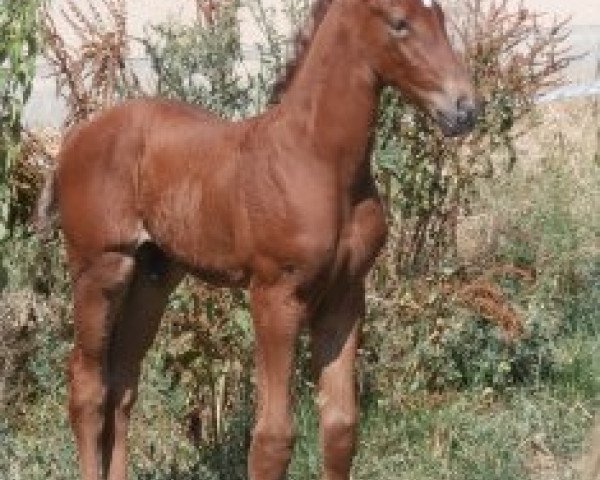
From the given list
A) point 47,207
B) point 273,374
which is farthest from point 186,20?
point 273,374

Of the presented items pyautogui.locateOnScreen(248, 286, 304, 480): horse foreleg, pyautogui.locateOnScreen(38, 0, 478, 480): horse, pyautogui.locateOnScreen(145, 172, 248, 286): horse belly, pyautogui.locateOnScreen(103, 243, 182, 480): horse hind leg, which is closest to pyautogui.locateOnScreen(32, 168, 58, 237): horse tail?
Result: pyautogui.locateOnScreen(38, 0, 478, 480): horse

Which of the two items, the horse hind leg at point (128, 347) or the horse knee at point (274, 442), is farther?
the horse hind leg at point (128, 347)

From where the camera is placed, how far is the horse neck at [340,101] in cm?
512

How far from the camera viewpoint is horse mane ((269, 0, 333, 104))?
17.5 feet

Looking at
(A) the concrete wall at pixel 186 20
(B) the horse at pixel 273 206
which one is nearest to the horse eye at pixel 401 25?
(B) the horse at pixel 273 206

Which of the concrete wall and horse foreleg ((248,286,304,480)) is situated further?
the concrete wall

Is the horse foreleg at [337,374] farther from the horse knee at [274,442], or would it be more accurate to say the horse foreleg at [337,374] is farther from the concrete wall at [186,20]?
the concrete wall at [186,20]

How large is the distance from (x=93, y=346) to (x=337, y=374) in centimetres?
97

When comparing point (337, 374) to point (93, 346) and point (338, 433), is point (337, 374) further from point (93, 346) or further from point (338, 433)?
point (93, 346)

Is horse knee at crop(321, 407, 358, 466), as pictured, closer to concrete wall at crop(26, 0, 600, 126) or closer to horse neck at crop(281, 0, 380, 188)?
horse neck at crop(281, 0, 380, 188)

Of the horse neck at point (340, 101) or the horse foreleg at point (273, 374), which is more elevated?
the horse neck at point (340, 101)

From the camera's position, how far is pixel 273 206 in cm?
515

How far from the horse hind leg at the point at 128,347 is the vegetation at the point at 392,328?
538 mm

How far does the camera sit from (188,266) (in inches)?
220
